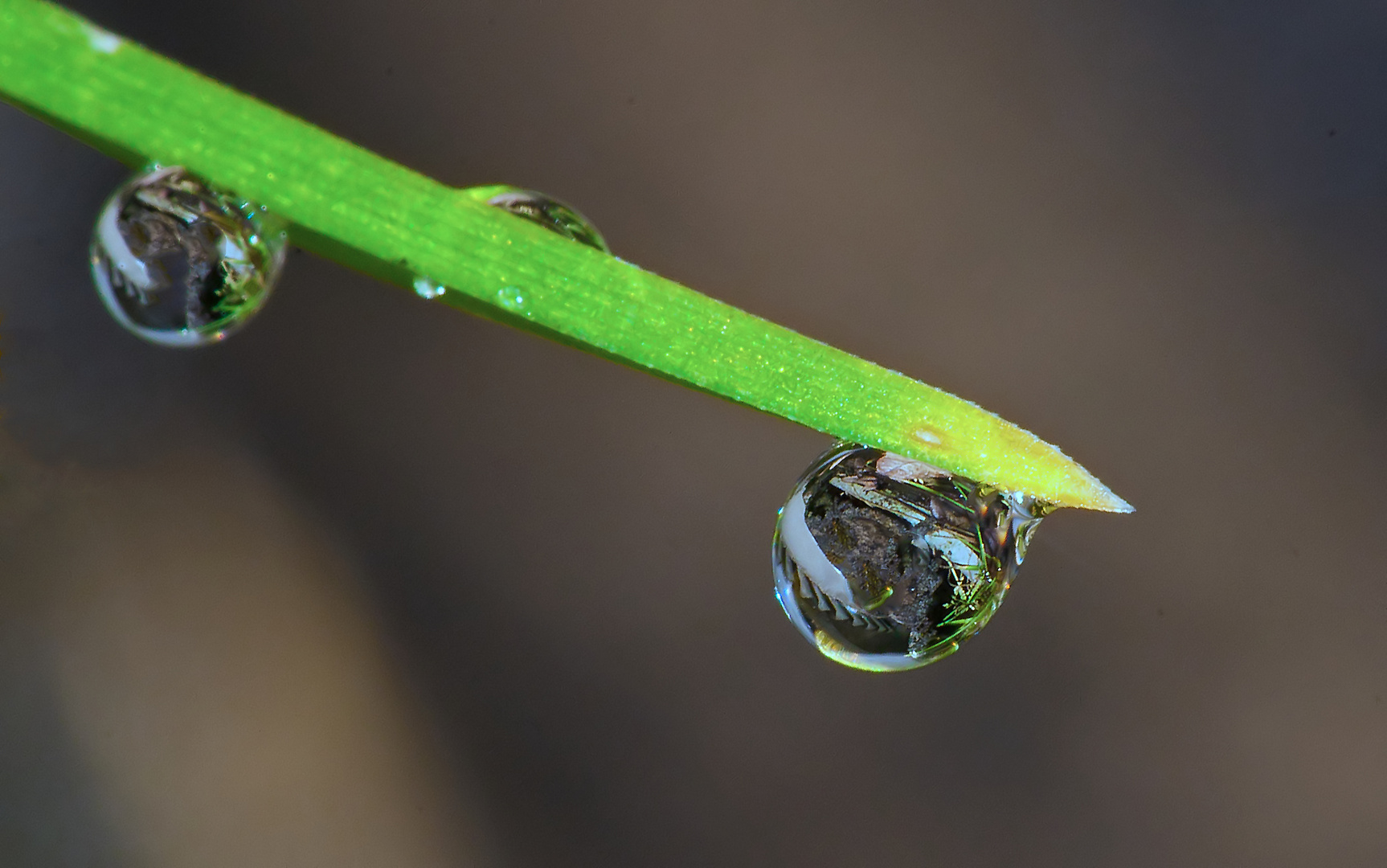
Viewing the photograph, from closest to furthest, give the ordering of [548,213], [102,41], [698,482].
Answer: [102,41]
[548,213]
[698,482]

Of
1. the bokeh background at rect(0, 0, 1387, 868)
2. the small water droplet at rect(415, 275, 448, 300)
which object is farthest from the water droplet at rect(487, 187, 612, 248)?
the bokeh background at rect(0, 0, 1387, 868)

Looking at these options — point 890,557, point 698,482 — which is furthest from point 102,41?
point 698,482

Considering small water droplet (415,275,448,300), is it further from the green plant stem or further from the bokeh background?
the bokeh background

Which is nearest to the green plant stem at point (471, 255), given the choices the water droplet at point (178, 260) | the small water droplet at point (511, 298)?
the small water droplet at point (511, 298)

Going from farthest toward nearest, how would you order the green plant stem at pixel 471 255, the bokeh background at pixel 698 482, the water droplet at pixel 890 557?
the bokeh background at pixel 698 482, the water droplet at pixel 890 557, the green plant stem at pixel 471 255

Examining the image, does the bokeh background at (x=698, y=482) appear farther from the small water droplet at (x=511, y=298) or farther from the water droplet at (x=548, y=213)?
the small water droplet at (x=511, y=298)

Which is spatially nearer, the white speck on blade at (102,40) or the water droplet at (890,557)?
the white speck on blade at (102,40)

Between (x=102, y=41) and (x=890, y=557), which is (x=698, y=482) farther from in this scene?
(x=102, y=41)
